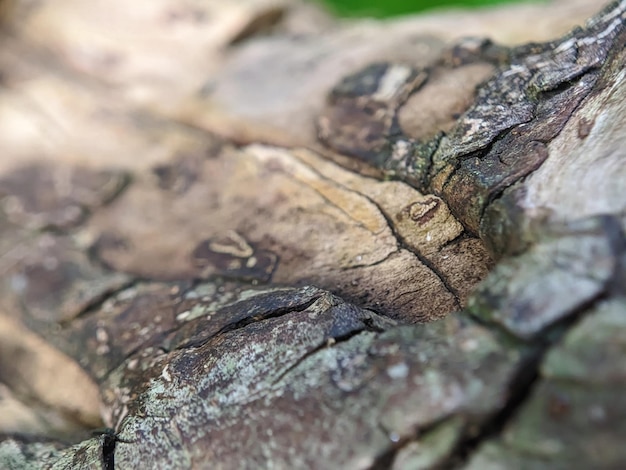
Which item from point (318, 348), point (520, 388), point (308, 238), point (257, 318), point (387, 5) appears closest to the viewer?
point (520, 388)

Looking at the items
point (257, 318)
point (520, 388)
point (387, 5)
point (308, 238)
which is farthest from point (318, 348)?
point (387, 5)

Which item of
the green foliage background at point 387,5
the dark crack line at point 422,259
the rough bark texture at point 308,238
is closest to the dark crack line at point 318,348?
the rough bark texture at point 308,238

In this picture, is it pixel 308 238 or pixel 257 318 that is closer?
pixel 257 318

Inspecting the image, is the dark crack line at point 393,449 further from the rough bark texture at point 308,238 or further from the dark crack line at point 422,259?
the dark crack line at point 422,259

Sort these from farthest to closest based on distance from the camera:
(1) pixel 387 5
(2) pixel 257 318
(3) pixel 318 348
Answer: (1) pixel 387 5 → (2) pixel 257 318 → (3) pixel 318 348

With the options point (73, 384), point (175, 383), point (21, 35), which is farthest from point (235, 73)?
point (175, 383)

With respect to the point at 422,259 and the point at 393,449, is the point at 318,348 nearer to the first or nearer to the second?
the point at 393,449
